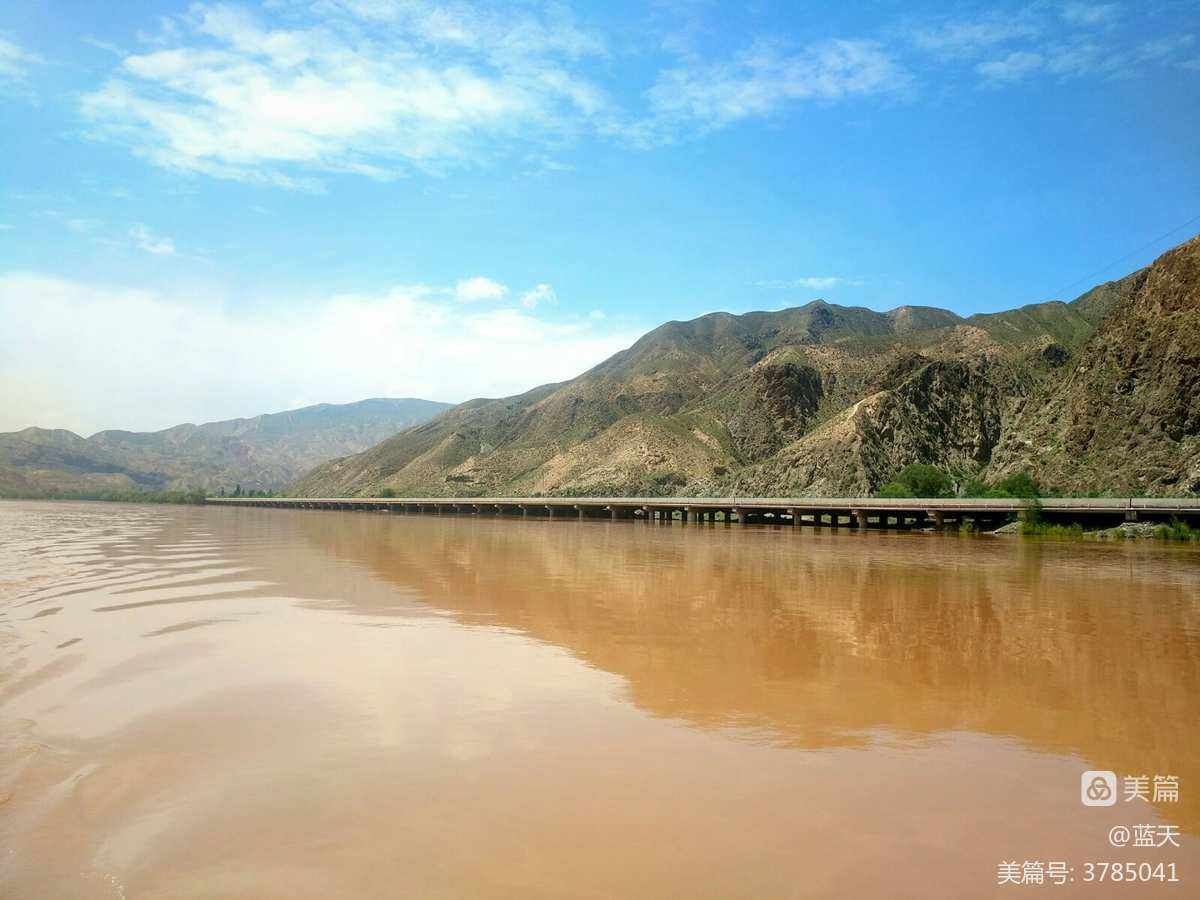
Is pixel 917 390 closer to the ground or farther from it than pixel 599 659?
farther from it

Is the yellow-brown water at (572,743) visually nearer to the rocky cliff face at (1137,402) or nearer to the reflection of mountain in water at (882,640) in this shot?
the reflection of mountain in water at (882,640)

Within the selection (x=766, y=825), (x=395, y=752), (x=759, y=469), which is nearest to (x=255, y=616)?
(x=395, y=752)

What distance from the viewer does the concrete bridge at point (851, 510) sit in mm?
44312

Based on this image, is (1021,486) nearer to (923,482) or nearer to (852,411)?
(923,482)

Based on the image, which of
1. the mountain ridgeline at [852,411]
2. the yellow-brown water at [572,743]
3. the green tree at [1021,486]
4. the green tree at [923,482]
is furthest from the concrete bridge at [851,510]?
the yellow-brown water at [572,743]

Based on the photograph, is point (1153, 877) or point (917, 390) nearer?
point (1153, 877)

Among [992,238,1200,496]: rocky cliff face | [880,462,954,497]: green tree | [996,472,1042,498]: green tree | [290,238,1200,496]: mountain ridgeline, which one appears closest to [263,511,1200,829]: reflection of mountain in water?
[992,238,1200,496]: rocky cliff face

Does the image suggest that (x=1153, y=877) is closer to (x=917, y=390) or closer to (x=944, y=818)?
(x=944, y=818)

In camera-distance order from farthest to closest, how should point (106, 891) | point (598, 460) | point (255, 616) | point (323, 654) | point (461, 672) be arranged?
point (598, 460)
point (255, 616)
point (323, 654)
point (461, 672)
point (106, 891)

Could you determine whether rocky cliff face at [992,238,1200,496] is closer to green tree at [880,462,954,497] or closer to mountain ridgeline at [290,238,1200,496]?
mountain ridgeline at [290,238,1200,496]

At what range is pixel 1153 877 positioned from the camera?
491 cm

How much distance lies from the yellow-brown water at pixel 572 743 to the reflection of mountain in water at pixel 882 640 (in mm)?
72

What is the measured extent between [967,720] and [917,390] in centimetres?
8549

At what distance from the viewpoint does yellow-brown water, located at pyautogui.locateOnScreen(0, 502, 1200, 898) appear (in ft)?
15.8
